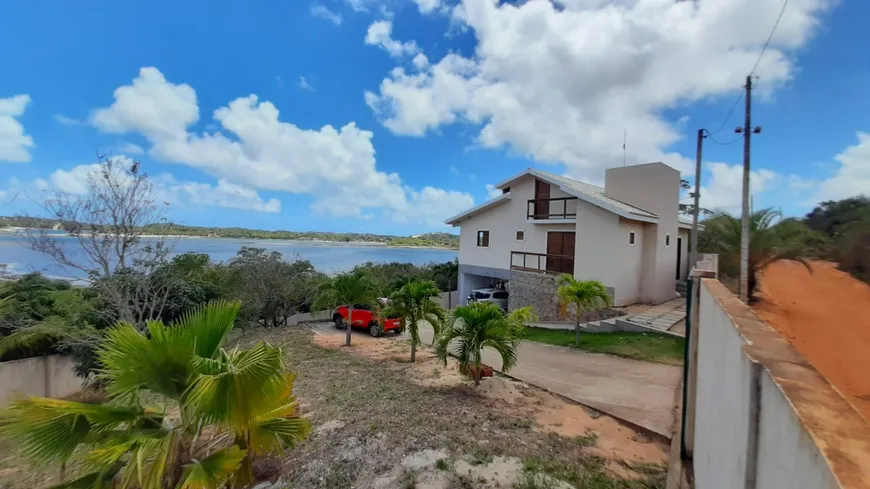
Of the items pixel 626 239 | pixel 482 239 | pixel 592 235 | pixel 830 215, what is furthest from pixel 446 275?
pixel 830 215

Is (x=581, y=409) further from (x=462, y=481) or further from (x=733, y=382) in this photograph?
(x=733, y=382)

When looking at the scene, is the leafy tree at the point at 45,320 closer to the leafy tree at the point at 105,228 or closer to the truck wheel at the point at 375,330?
the leafy tree at the point at 105,228

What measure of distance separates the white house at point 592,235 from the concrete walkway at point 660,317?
1.23m

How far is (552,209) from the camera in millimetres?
19641

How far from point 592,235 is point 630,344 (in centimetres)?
628

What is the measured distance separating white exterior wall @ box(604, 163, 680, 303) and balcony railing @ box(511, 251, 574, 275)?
3.44 m

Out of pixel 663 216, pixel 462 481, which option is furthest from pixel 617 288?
pixel 462 481

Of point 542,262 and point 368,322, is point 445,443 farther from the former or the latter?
point 542,262

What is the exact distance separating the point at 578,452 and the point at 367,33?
15.6m

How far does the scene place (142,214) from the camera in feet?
33.0

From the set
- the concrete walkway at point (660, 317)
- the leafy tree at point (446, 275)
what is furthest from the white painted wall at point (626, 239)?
the leafy tree at point (446, 275)

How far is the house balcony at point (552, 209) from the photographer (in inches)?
739

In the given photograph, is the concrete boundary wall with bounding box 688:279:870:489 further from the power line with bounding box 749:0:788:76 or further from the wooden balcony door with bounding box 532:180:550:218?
the wooden balcony door with bounding box 532:180:550:218

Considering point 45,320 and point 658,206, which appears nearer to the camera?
point 45,320
